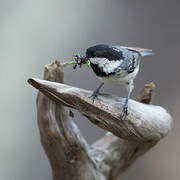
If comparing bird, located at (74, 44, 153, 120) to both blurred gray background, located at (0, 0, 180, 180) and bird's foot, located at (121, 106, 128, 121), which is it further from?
blurred gray background, located at (0, 0, 180, 180)

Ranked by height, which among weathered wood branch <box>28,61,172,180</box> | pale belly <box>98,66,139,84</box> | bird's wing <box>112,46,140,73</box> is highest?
bird's wing <box>112,46,140,73</box>

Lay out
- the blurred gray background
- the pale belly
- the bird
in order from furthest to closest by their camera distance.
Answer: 1. the blurred gray background
2. the pale belly
3. the bird

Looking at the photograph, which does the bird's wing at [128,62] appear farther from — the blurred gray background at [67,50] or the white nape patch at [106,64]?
the blurred gray background at [67,50]

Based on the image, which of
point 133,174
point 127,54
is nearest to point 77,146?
point 127,54

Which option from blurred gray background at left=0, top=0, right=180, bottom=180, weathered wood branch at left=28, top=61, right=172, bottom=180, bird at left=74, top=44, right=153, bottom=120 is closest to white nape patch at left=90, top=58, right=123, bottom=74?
bird at left=74, top=44, right=153, bottom=120

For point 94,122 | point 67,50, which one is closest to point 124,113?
point 94,122

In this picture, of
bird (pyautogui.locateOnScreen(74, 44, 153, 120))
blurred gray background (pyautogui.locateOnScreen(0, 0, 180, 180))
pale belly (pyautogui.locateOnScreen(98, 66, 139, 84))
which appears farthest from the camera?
blurred gray background (pyautogui.locateOnScreen(0, 0, 180, 180))

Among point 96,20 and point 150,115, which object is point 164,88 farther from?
point 150,115

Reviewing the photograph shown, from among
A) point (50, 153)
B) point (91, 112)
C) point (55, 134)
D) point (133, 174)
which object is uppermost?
point (91, 112)
